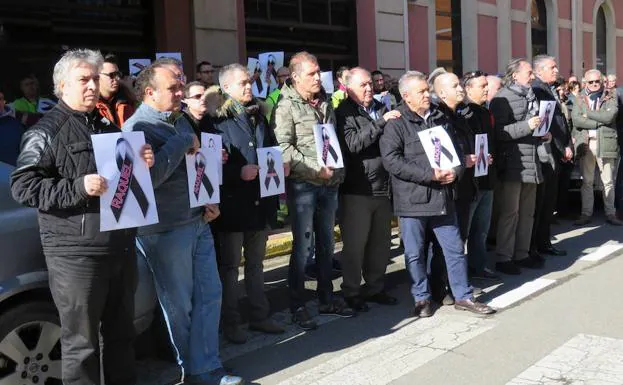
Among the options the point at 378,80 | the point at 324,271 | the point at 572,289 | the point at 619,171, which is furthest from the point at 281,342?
Result: the point at 619,171

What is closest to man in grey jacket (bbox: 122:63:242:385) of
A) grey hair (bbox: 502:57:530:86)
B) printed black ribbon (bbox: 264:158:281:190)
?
printed black ribbon (bbox: 264:158:281:190)

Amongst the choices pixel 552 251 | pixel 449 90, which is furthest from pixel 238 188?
pixel 552 251

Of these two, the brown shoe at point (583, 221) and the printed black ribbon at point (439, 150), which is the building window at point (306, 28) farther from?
the printed black ribbon at point (439, 150)

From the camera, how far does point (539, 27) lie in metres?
19.5

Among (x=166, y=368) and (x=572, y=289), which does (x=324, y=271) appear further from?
(x=572, y=289)

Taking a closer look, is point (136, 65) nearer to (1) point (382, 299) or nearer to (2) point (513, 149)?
A: (1) point (382, 299)

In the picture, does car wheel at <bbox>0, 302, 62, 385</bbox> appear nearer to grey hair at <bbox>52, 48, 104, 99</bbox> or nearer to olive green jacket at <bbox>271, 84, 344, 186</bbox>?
grey hair at <bbox>52, 48, 104, 99</bbox>

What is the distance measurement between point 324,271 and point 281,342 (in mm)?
739

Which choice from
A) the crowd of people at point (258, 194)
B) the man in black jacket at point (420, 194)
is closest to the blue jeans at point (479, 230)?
the crowd of people at point (258, 194)

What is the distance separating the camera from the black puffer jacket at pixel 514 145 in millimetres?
6613

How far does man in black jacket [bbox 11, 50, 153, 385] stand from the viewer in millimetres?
3203

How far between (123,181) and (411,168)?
2506 mm

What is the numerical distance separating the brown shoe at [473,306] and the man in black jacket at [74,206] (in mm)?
2944

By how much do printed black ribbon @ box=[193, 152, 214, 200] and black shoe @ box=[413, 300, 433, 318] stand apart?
7.09ft
